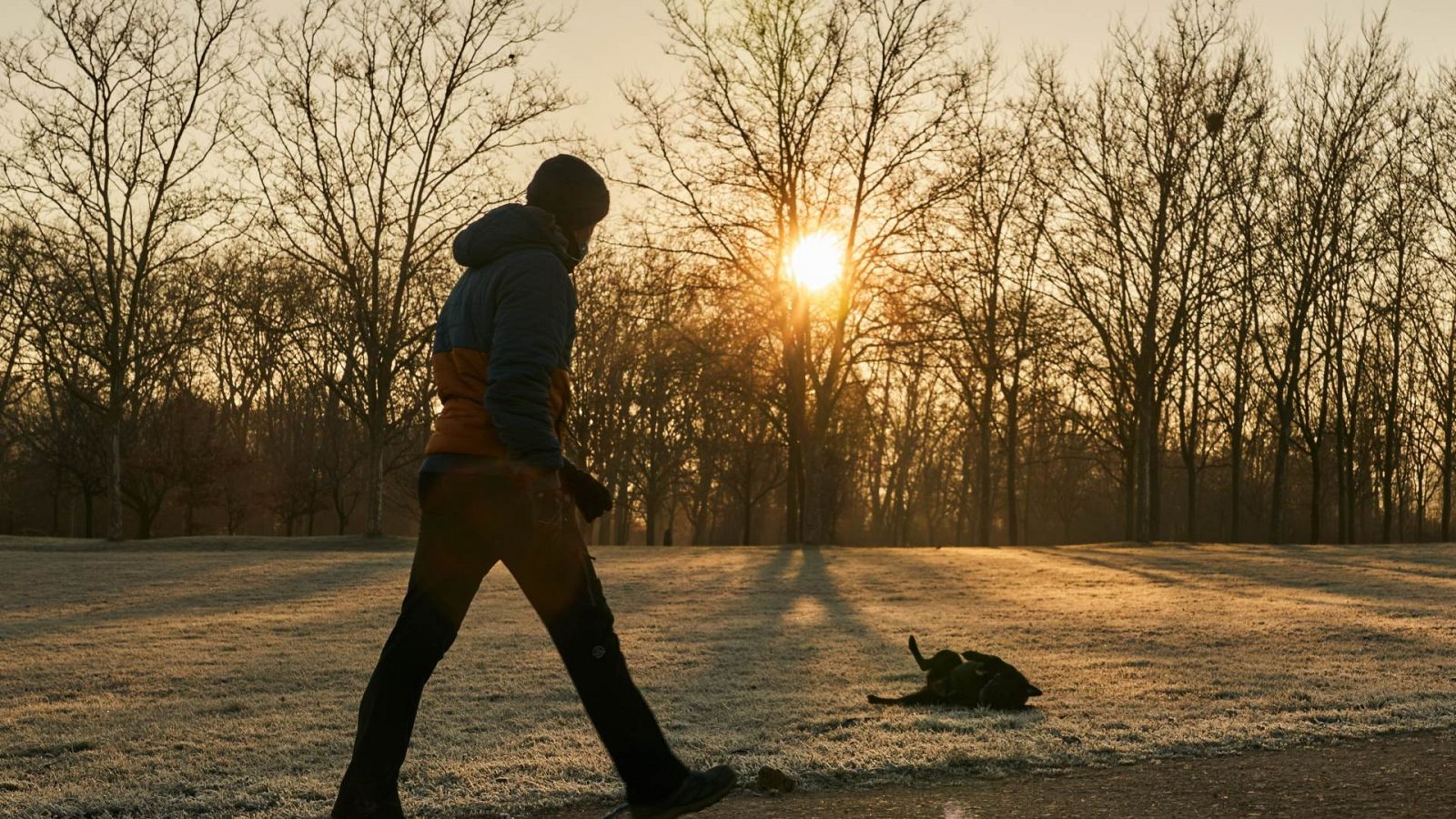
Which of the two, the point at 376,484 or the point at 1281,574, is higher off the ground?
the point at 376,484

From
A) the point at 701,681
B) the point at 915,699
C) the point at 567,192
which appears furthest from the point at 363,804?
the point at 701,681

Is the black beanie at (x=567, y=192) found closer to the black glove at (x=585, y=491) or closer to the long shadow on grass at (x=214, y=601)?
the black glove at (x=585, y=491)

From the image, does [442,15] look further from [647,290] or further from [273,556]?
[273,556]

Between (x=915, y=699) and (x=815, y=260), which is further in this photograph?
(x=815, y=260)

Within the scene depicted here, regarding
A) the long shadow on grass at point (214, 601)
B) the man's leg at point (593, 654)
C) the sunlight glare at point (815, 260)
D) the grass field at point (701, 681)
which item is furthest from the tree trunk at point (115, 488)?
the man's leg at point (593, 654)

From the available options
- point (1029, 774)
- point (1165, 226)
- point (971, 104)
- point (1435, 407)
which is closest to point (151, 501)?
point (971, 104)

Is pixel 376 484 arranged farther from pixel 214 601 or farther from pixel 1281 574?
pixel 1281 574

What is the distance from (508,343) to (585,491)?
2.00ft

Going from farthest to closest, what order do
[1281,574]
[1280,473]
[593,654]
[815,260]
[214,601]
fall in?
[1280,473]
[815,260]
[1281,574]
[214,601]
[593,654]

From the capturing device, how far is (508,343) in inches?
144

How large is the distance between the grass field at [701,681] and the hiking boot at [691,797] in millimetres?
1068

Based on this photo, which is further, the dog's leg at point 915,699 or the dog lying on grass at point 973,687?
the dog's leg at point 915,699

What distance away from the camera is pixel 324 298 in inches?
1495

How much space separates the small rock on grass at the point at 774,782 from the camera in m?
5.02
